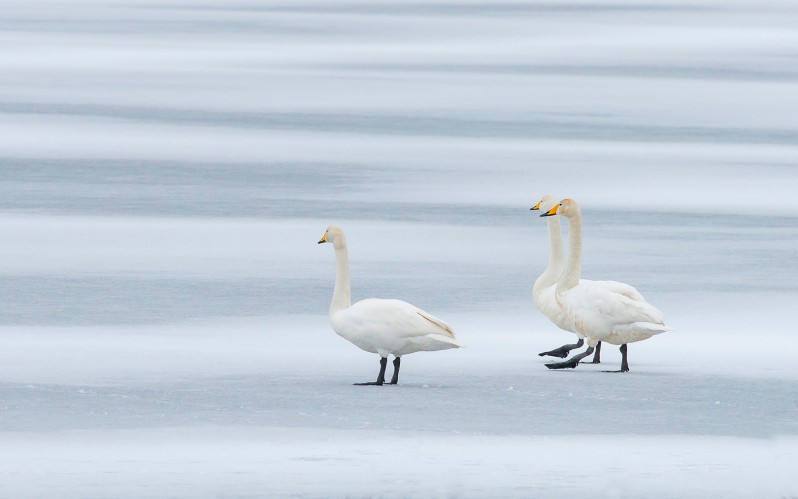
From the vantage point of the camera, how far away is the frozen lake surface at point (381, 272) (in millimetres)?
5188

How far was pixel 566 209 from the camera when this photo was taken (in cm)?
719

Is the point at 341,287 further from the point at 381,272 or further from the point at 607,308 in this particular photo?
the point at 381,272

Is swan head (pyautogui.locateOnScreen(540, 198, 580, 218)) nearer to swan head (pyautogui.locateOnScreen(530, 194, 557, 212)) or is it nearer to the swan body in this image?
swan head (pyautogui.locateOnScreen(530, 194, 557, 212))

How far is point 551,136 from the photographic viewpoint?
49.7ft

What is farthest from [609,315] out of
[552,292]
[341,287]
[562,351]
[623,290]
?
[341,287]

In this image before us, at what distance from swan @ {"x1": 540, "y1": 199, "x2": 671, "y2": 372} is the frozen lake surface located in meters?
0.14

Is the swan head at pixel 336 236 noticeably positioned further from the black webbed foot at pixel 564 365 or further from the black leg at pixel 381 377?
the black webbed foot at pixel 564 365

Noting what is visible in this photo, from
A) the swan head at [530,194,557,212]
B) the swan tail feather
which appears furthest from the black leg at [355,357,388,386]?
the swan head at [530,194,557,212]

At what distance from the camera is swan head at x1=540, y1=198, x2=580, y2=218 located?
282 inches

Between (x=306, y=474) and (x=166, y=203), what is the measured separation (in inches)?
248

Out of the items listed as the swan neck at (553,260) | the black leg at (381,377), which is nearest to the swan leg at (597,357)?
the swan neck at (553,260)

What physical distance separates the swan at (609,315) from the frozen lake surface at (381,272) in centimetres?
14

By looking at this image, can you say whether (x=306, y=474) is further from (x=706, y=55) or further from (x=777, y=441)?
(x=706, y=55)

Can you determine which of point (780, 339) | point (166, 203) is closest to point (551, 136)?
point (166, 203)
